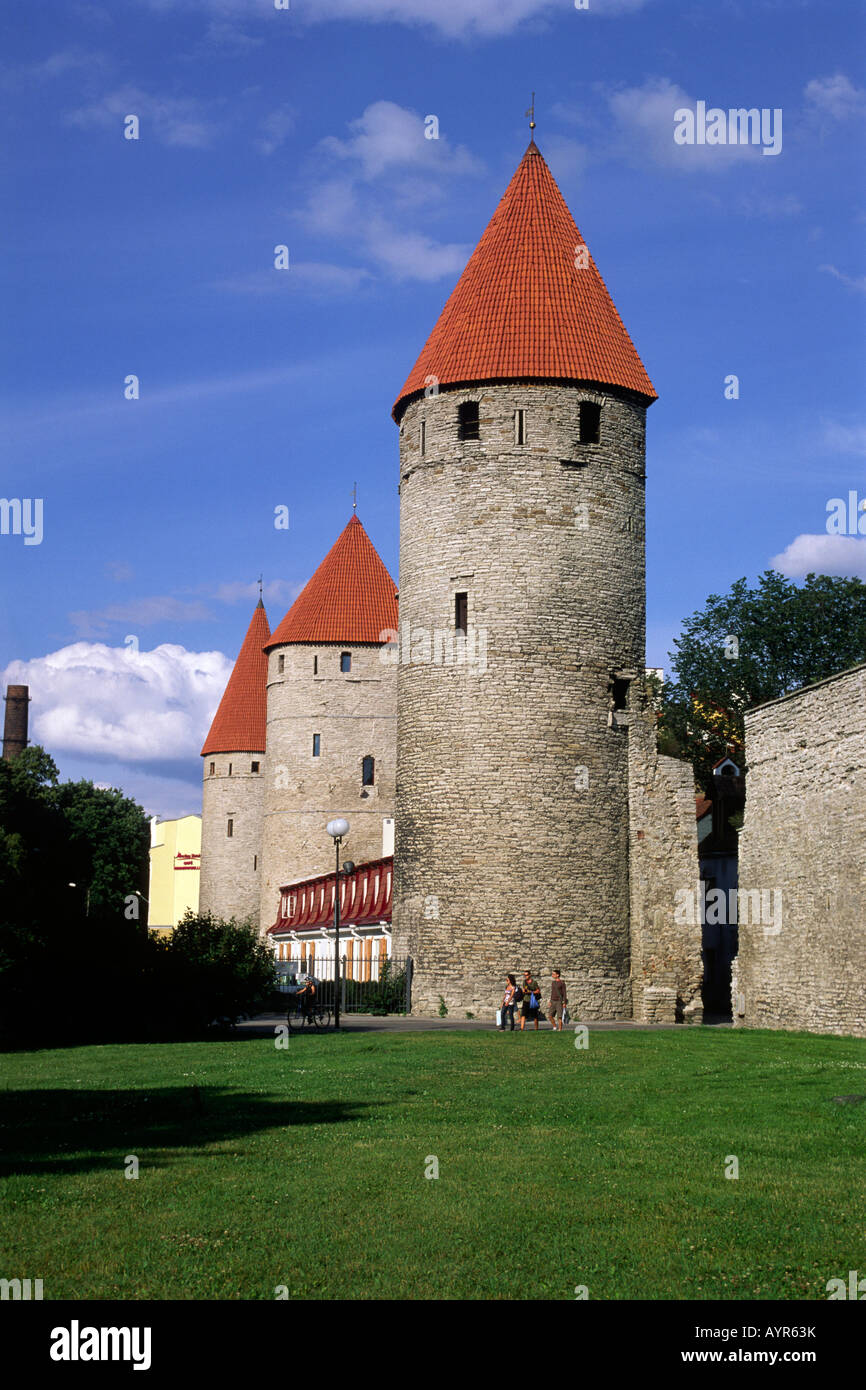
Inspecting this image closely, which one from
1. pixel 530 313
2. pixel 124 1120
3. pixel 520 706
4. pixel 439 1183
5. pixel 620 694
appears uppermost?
pixel 530 313

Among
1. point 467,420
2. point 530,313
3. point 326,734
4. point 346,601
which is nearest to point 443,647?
point 467,420

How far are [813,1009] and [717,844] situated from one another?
19667 millimetres

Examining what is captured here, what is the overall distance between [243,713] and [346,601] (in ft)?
33.1

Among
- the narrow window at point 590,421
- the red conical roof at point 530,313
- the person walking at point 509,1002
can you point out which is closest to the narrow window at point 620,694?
the narrow window at point 590,421

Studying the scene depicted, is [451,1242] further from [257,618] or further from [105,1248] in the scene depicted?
[257,618]

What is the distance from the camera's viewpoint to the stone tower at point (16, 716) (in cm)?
7612

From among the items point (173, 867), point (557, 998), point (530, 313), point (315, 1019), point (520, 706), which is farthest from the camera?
point (173, 867)

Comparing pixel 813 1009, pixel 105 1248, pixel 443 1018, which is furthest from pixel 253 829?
pixel 105 1248

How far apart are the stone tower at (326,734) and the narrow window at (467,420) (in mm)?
24096

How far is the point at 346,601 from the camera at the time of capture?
2192 inches

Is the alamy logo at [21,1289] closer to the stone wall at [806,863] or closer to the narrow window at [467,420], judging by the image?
the stone wall at [806,863]

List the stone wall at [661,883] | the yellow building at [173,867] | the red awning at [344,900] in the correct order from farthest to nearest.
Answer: the yellow building at [173,867], the red awning at [344,900], the stone wall at [661,883]

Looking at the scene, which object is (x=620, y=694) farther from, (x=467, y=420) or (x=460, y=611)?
(x=467, y=420)
